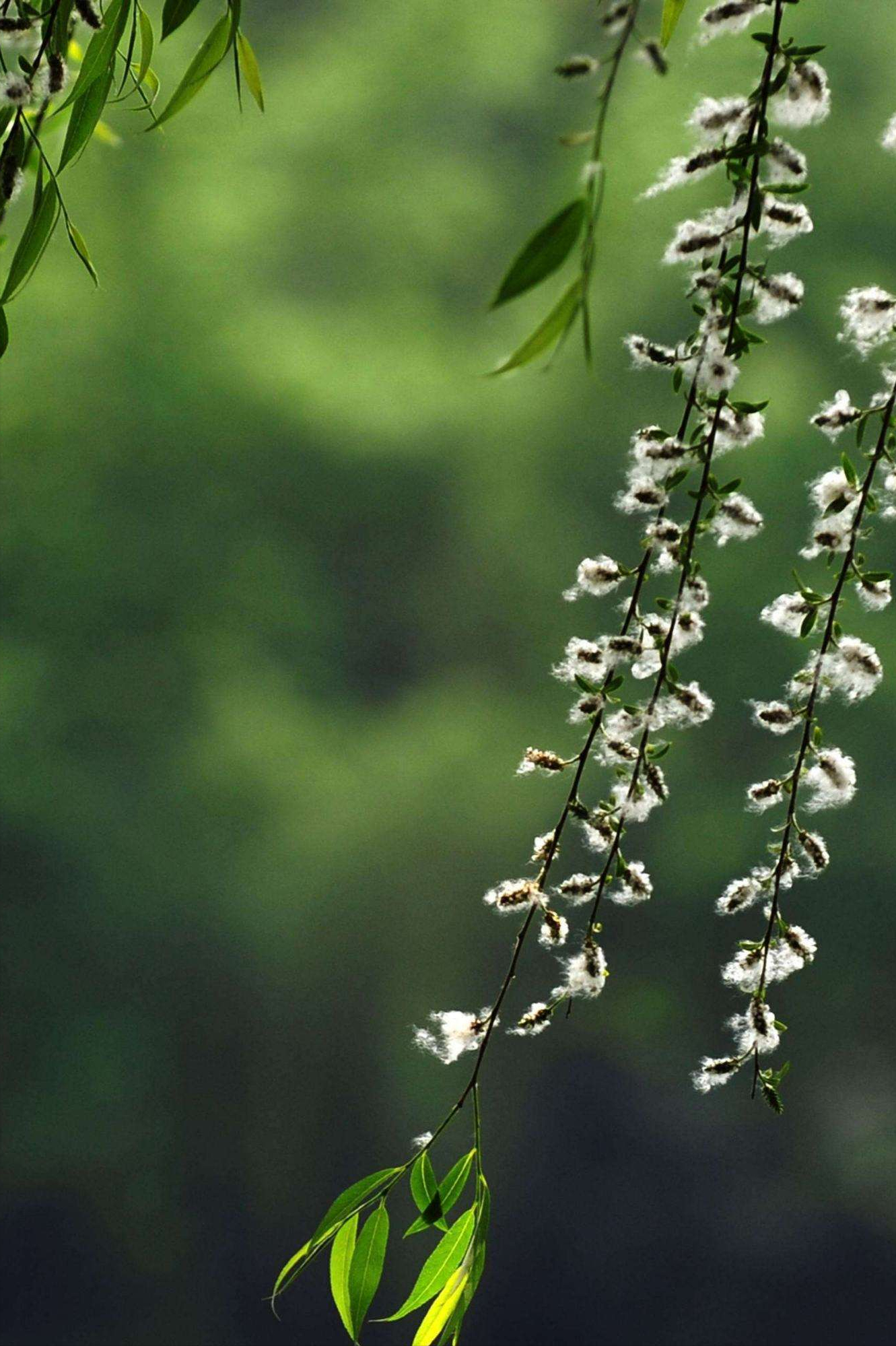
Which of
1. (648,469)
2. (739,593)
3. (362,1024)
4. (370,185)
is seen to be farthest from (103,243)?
(648,469)

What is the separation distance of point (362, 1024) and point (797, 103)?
1.59 metres

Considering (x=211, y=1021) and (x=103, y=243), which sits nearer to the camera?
(x=211, y=1021)

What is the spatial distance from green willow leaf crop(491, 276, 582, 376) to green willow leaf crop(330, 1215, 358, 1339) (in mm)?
281

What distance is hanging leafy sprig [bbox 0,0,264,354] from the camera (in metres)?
0.31

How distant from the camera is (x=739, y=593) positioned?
1.73 metres

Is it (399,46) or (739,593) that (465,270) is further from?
(739,593)

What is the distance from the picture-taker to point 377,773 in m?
1.77

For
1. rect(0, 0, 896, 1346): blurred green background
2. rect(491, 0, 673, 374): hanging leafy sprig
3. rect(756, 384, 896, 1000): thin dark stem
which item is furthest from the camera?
rect(0, 0, 896, 1346): blurred green background

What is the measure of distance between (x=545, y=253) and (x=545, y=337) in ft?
0.04

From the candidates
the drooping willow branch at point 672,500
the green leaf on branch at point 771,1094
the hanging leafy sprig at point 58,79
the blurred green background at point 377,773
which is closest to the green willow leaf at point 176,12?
the hanging leafy sprig at point 58,79

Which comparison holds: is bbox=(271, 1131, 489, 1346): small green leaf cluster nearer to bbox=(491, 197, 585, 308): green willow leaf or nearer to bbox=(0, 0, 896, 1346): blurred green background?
bbox=(491, 197, 585, 308): green willow leaf

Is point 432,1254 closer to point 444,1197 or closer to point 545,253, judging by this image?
point 444,1197

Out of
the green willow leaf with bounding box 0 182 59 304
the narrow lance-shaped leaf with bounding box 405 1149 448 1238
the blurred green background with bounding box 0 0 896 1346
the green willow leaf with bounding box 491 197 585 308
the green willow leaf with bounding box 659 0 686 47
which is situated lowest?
the narrow lance-shaped leaf with bounding box 405 1149 448 1238

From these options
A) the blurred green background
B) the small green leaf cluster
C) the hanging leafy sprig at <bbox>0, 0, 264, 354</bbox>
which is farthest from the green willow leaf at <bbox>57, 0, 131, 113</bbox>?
the blurred green background
